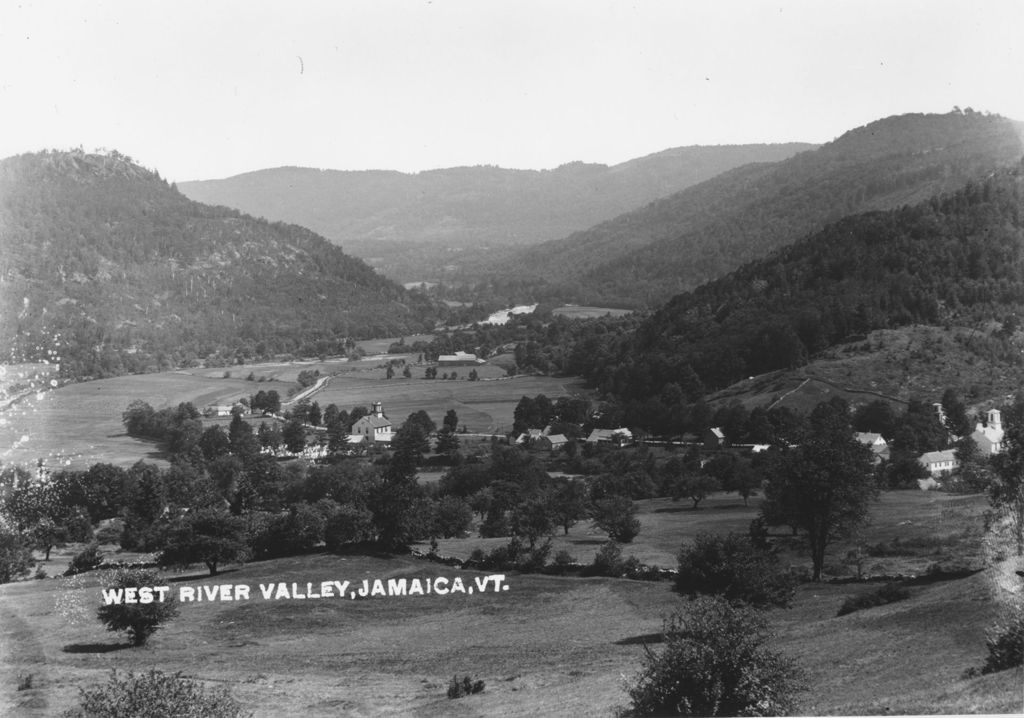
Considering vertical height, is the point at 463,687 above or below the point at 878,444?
below

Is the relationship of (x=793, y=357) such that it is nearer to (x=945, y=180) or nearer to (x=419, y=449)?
(x=419, y=449)

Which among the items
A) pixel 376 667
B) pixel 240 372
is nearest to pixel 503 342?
pixel 240 372

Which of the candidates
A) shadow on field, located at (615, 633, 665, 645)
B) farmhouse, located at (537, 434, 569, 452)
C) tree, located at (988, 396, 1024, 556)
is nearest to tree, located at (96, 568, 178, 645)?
shadow on field, located at (615, 633, 665, 645)

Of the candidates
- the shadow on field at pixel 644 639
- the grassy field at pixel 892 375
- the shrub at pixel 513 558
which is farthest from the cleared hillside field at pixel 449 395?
the shadow on field at pixel 644 639

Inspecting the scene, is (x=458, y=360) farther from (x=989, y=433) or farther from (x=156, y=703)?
(x=156, y=703)

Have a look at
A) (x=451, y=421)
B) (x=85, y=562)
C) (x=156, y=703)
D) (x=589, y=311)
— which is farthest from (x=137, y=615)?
(x=589, y=311)
